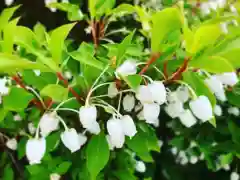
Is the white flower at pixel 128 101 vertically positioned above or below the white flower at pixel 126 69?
below

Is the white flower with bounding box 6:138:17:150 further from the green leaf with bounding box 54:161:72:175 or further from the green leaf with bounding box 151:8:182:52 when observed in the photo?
the green leaf with bounding box 151:8:182:52

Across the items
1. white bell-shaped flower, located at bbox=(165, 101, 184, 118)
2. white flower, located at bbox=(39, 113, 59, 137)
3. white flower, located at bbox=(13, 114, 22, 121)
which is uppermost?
white flower, located at bbox=(39, 113, 59, 137)

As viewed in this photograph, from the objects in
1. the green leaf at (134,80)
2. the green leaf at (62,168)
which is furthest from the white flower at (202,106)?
the green leaf at (62,168)

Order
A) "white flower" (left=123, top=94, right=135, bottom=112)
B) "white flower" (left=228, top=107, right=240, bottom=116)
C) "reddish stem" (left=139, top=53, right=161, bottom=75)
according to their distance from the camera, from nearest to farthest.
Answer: "reddish stem" (left=139, top=53, right=161, bottom=75), "white flower" (left=123, top=94, right=135, bottom=112), "white flower" (left=228, top=107, right=240, bottom=116)

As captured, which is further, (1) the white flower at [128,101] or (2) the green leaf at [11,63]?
(1) the white flower at [128,101]

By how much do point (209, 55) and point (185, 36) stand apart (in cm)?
7

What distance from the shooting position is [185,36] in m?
1.03

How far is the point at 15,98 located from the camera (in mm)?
1125

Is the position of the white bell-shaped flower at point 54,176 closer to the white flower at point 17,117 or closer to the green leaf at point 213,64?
the white flower at point 17,117

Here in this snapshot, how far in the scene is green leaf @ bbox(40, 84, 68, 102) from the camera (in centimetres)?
100

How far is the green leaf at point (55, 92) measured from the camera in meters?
1.00

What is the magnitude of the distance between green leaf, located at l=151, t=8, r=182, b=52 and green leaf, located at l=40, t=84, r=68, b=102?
0.23 metres

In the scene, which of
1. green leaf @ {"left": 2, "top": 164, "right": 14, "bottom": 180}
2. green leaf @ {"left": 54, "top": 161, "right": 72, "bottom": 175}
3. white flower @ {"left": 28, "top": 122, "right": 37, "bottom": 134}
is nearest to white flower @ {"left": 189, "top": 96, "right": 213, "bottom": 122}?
green leaf @ {"left": 54, "top": 161, "right": 72, "bottom": 175}

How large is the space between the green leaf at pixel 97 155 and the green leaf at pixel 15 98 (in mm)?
194
